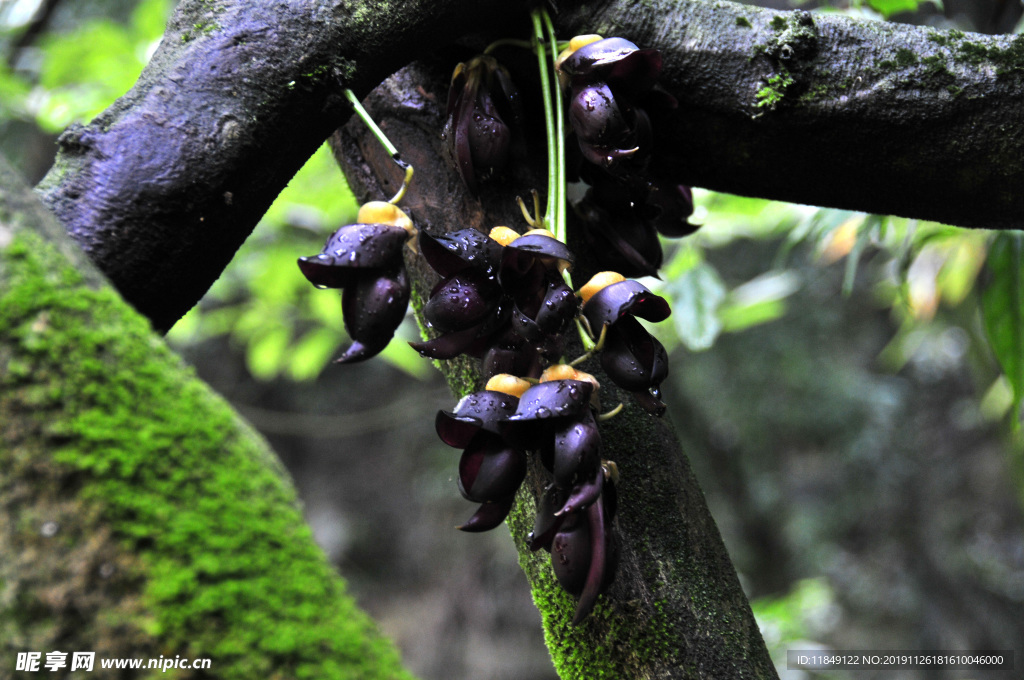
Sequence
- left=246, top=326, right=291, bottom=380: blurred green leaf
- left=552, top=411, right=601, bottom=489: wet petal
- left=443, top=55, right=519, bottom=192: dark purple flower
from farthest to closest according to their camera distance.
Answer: left=246, top=326, right=291, bottom=380: blurred green leaf < left=443, top=55, right=519, bottom=192: dark purple flower < left=552, top=411, right=601, bottom=489: wet petal

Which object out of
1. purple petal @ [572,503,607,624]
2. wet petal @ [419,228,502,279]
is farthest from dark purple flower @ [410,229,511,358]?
purple petal @ [572,503,607,624]

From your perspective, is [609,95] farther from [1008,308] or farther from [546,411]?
[1008,308]

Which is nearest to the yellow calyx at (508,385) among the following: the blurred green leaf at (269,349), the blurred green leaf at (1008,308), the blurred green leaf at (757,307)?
the blurred green leaf at (1008,308)

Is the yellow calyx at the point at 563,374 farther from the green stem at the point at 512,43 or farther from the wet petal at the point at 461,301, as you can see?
the green stem at the point at 512,43

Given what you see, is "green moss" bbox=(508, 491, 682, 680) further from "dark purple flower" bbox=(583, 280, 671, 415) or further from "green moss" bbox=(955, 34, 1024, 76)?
"green moss" bbox=(955, 34, 1024, 76)

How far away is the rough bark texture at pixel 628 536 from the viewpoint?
74 centimetres

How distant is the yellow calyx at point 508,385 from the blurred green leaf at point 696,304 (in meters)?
0.98

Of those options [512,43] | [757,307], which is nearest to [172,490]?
[512,43]

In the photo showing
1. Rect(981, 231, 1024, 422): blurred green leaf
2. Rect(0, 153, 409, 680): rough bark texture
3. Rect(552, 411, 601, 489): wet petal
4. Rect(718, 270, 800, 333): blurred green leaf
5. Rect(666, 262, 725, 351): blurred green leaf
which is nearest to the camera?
Rect(0, 153, 409, 680): rough bark texture

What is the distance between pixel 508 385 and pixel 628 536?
0.24m

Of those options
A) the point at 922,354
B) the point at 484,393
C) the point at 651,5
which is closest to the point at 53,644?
the point at 484,393

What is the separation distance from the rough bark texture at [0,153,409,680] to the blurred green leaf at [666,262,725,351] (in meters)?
1.20

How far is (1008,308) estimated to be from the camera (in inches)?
55.2

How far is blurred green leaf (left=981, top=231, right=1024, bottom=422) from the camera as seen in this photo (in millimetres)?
1382
